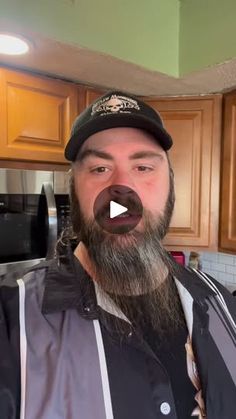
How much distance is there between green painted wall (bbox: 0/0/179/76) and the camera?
104cm

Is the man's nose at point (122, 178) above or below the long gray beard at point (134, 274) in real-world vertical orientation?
above

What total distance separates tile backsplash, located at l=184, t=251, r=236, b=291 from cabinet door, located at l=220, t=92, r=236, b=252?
0.41 meters

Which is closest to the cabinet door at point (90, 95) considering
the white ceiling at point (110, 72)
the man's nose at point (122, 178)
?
the white ceiling at point (110, 72)

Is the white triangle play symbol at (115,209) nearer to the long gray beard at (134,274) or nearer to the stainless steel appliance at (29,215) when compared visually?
the long gray beard at (134,274)

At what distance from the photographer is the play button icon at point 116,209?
2.17ft

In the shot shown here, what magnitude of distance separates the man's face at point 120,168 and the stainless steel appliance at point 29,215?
65 centimetres

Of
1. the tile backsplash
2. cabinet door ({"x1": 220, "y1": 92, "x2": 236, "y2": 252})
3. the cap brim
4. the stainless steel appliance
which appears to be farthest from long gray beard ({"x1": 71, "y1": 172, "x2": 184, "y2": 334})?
the tile backsplash

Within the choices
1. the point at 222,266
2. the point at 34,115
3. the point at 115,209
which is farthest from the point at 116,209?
the point at 222,266

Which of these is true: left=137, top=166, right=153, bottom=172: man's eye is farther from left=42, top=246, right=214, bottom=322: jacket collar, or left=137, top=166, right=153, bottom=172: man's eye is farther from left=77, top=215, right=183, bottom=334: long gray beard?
left=42, top=246, right=214, bottom=322: jacket collar

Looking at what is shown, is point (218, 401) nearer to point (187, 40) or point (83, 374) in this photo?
point (83, 374)

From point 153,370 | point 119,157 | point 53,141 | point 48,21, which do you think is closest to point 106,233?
point 119,157

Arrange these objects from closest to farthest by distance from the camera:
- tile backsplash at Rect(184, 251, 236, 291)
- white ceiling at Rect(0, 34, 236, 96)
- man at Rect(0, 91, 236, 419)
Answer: man at Rect(0, 91, 236, 419), white ceiling at Rect(0, 34, 236, 96), tile backsplash at Rect(184, 251, 236, 291)

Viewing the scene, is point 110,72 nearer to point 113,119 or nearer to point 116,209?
point 113,119

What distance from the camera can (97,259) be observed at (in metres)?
0.68
